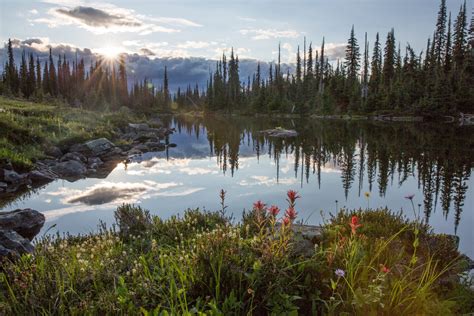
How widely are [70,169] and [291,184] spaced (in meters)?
9.99

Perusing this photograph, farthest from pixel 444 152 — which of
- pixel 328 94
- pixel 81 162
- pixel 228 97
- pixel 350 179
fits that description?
pixel 228 97

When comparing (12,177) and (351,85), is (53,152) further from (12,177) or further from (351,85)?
(351,85)

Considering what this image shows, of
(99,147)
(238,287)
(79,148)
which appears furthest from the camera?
(99,147)

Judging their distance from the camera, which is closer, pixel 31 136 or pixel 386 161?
pixel 386 161

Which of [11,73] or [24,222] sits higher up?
[11,73]

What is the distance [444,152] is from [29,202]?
19977 mm

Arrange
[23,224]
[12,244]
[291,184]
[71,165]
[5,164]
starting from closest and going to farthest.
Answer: [12,244]
[23,224]
[291,184]
[5,164]
[71,165]

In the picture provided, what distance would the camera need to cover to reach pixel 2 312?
372 cm

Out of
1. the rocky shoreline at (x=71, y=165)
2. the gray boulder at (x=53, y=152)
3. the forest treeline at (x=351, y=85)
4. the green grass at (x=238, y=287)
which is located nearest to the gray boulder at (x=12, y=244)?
the green grass at (x=238, y=287)

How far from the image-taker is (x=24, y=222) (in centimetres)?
855

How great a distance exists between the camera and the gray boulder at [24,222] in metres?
8.16

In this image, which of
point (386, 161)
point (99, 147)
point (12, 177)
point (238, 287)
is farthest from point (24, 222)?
point (386, 161)

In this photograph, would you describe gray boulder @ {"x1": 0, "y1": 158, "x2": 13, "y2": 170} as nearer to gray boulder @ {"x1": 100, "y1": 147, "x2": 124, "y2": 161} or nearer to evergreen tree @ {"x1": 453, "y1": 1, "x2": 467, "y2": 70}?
gray boulder @ {"x1": 100, "y1": 147, "x2": 124, "y2": 161}

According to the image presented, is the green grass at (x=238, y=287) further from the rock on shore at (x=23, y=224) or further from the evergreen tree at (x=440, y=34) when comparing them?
the evergreen tree at (x=440, y=34)
